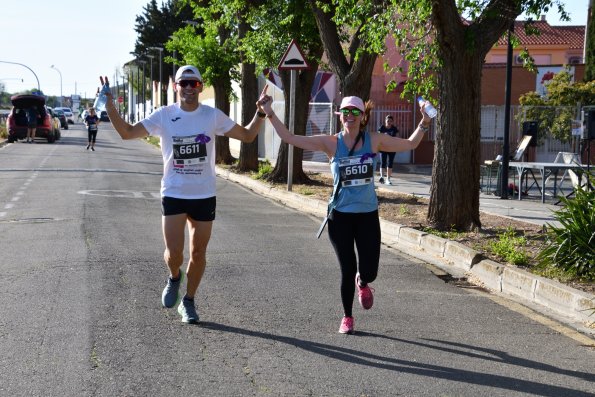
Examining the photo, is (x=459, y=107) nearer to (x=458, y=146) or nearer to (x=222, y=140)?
(x=458, y=146)

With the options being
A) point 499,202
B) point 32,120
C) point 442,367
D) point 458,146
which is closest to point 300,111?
point 499,202

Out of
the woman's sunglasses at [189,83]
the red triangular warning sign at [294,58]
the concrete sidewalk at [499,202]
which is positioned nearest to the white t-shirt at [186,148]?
the woman's sunglasses at [189,83]

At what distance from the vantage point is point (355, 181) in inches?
269

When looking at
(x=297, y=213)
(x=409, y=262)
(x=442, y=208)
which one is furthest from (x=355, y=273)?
(x=297, y=213)

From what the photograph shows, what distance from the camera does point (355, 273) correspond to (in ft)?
22.9

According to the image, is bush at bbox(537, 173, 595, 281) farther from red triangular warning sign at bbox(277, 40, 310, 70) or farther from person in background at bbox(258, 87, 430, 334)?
red triangular warning sign at bbox(277, 40, 310, 70)

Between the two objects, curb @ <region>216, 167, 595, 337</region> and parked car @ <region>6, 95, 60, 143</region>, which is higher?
parked car @ <region>6, 95, 60, 143</region>

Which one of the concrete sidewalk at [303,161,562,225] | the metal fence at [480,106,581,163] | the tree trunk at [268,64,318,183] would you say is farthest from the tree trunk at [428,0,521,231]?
the metal fence at [480,106,581,163]

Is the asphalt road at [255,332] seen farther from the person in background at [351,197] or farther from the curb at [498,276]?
the person in background at [351,197]

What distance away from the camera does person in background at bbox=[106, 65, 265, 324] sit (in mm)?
6805

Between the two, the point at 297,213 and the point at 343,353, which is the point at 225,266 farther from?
the point at 297,213

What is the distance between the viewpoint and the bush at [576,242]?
342 inches

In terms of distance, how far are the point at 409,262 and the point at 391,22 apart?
13.2ft

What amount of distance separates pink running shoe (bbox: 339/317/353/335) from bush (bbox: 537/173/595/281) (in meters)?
2.91
